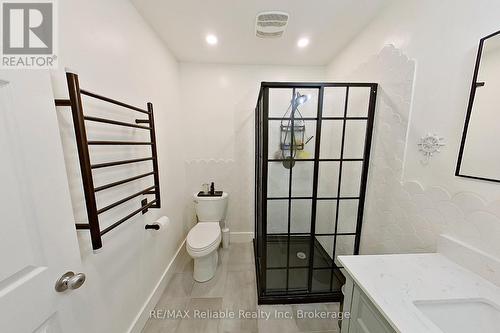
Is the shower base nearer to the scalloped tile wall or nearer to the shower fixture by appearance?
the scalloped tile wall

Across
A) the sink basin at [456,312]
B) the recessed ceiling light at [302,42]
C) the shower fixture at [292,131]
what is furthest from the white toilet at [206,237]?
the recessed ceiling light at [302,42]

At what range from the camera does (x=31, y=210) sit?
1.87ft

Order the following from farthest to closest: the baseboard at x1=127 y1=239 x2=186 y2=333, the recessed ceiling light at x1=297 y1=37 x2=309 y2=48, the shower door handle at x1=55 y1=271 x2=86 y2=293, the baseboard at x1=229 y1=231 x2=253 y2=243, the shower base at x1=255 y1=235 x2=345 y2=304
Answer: the baseboard at x1=229 y1=231 x2=253 y2=243, the recessed ceiling light at x1=297 y1=37 x2=309 y2=48, the shower base at x1=255 y1=235 x2=345 y2=304, the baseboard at x1=127 y1=239 x2=186 y2=333, the shower door handle at x1=55 y1=271 x2=86 y2=293

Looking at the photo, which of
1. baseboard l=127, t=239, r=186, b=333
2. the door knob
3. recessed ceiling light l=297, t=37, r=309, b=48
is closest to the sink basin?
the door knob

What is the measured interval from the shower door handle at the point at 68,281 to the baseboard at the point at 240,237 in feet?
6.74

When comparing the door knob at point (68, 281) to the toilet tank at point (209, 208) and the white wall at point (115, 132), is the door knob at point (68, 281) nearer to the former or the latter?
the white wall at point (115, 132)

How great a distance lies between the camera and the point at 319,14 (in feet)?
4.72

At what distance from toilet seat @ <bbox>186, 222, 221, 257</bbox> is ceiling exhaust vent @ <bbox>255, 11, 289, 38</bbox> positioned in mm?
2040

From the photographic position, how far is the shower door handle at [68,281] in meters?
0.64

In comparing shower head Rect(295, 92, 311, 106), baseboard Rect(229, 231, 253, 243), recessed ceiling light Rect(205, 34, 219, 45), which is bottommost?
baseboard Rect(229, 231, 253, 243)

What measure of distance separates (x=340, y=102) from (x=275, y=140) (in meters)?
0.64

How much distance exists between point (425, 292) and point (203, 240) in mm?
1645

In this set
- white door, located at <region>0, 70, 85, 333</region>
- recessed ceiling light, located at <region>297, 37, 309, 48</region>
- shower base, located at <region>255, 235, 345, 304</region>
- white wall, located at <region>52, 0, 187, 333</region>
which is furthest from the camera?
recessed ceiling light, located at <region>297, 37, 309, 48</region>

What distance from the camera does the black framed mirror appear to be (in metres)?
0.79
